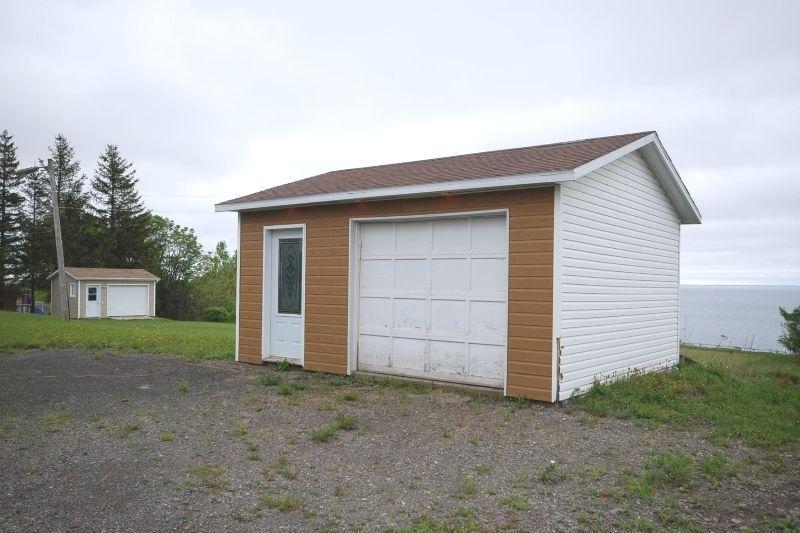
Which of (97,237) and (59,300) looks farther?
(97,237)

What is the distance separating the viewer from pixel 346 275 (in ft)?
31.3

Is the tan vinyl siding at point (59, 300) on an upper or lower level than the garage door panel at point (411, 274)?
lower

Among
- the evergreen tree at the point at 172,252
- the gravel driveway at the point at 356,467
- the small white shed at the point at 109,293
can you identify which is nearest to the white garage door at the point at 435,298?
the gravel driveway at the point at 356,467

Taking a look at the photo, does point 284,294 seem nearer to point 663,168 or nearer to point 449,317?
point 449,317

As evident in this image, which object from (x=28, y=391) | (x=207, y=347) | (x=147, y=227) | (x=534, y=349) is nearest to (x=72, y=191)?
(x=147, y=227)

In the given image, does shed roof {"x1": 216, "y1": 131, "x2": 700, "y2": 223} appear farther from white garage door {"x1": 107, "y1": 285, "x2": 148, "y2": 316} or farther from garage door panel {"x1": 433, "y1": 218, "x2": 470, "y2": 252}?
white garage door {"x1": 107, "y1": 285, "x2": 148, "y2": 316}

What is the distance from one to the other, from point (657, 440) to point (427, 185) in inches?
166

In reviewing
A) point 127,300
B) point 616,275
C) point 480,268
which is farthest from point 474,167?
point 127,300

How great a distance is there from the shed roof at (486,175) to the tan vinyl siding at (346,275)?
0.83 ft

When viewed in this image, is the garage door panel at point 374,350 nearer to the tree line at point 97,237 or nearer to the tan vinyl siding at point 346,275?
the tan vinyl siding at point 346,275

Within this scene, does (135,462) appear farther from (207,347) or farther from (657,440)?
(207,347)

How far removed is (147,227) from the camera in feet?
149

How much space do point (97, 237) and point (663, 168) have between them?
4181 cm

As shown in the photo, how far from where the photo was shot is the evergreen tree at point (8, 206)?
137 ft
